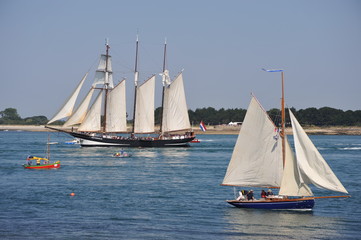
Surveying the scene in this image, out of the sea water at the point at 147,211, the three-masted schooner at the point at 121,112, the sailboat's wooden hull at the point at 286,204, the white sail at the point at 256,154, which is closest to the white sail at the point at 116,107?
the three-masted schooner at the point at 121,112

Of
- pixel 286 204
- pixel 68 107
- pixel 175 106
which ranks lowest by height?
pixel 286 204

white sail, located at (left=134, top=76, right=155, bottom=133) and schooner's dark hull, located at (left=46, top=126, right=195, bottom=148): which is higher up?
white sail, located at (left=134, top=76, right=155, bottom=133)

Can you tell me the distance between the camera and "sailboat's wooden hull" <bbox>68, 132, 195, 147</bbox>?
479 ft

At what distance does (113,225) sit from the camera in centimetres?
4559

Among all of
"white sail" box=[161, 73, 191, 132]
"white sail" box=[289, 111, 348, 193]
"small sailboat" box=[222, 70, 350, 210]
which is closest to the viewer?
"white sail" box=[289, 111, 348, 193]

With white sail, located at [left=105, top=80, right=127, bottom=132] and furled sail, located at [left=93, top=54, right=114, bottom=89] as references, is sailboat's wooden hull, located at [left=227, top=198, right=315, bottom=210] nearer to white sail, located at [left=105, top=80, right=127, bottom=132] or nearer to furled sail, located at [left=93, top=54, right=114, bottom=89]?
white sail, located at [left=105, top=80, right=127, bottom=132]

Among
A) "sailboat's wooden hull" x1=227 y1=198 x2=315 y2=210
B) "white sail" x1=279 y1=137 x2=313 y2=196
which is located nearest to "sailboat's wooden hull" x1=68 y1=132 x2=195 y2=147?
"sailboat's wooden hull" x1=227 y1=198 x2=315 y2=210

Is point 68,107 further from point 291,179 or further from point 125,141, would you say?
point 291,179

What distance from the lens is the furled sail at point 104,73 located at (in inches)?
5763

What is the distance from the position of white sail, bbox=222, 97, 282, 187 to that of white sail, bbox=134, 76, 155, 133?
91.6m

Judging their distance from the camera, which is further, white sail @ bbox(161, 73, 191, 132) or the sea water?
white sail @ bbox(161, 73, 191, 132)

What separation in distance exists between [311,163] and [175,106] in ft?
312

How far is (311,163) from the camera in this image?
156ft

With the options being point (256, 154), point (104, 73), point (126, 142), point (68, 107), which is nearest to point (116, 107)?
point (126, 142)
